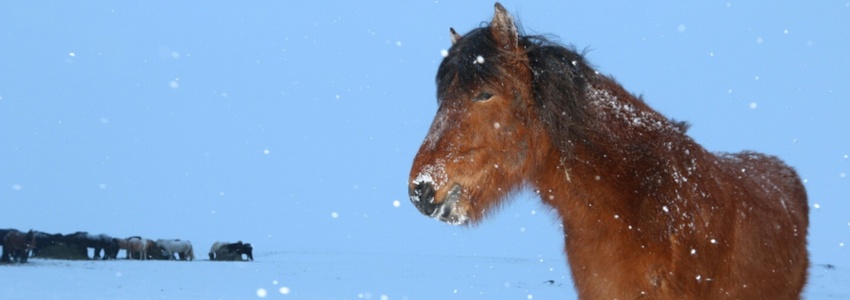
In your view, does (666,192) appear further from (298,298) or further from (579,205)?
(298,298)

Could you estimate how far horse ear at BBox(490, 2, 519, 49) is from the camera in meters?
3.46

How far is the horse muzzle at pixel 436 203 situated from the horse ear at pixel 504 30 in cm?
75

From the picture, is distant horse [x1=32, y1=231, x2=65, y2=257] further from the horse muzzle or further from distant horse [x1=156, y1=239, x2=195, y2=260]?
the horse muzzle

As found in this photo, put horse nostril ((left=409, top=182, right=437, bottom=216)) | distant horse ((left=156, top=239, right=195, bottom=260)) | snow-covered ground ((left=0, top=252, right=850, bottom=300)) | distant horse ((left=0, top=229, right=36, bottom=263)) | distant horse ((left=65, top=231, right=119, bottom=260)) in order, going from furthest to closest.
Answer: distant horse ((left=156, top=239, right=195, bottom=260)) → distant horse ((left=65, top=231, right=119, bottom=260)) → distant horse ((left=0, top=229, right=36, bottom=263)) → snow-covered ground ((left=0, top=252, right=850, bottom=300)) → horse nostril ((left=409, top=182, right=437, bottom=216))

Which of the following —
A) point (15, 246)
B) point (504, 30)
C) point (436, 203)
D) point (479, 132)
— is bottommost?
point (436, 203)

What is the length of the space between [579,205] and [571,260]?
437 mm

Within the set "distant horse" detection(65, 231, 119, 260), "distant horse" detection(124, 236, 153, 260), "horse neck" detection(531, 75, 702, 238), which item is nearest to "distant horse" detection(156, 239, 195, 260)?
"distant horse" detection(124, 236, 153, 260)

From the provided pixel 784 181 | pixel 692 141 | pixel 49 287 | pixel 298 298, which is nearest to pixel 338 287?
pixel 298 298

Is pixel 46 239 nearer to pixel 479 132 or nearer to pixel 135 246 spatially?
pixel 135 246

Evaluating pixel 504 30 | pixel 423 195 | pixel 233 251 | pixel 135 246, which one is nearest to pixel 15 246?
pixel 135 246

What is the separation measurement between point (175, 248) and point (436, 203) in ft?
94.6

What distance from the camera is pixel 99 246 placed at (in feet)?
93.0

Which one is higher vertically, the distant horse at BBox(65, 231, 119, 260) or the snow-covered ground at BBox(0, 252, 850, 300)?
the distant horse at BBox(65, 231, 119, 260)

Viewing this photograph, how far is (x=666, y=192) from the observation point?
337cm
